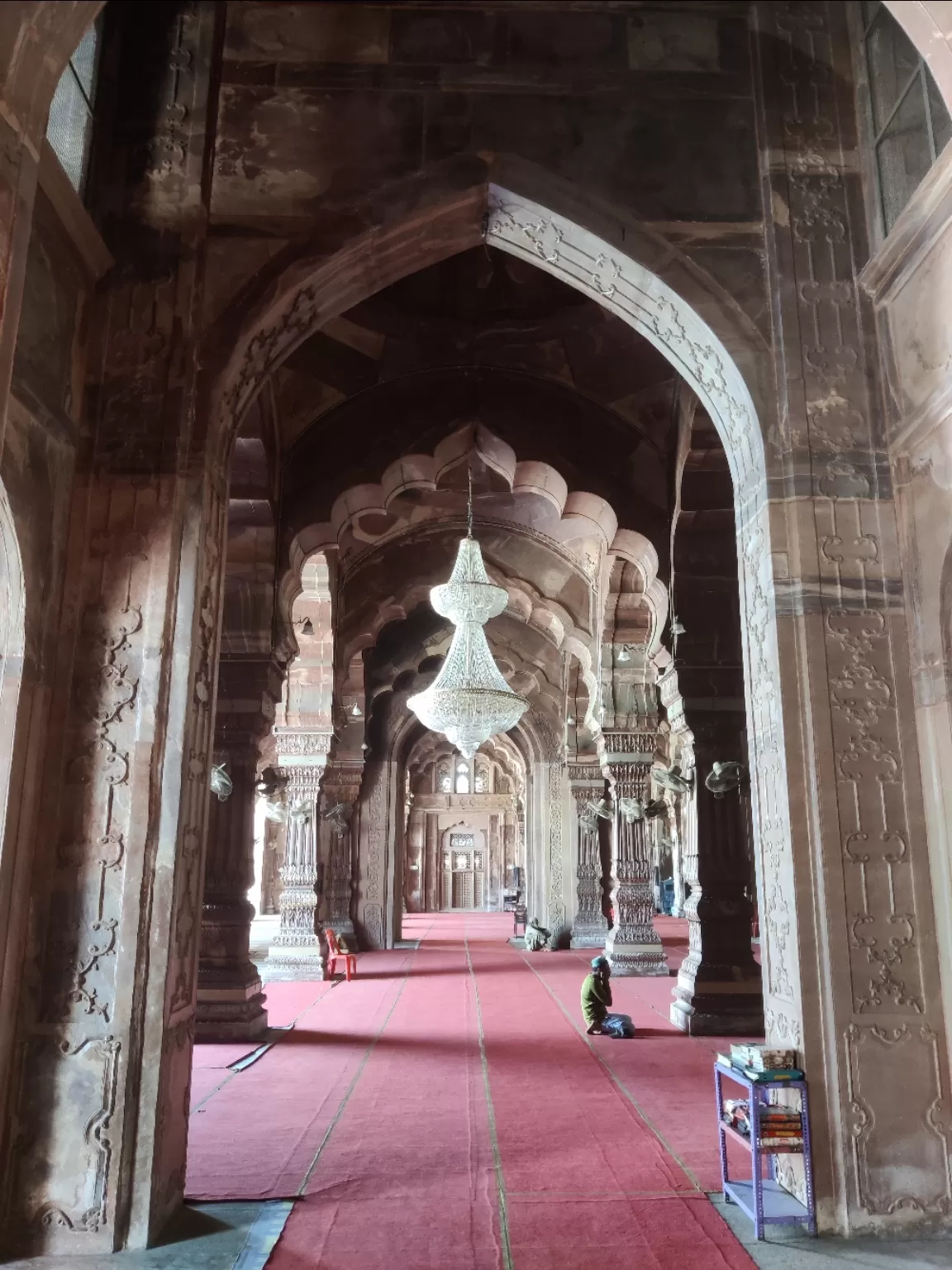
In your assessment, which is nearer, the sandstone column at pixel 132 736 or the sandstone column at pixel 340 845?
the sandstone column at pixel 132 736

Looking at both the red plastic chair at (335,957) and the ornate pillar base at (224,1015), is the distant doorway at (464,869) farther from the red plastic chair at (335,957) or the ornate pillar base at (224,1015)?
the ornate pillar base at (224,1015)

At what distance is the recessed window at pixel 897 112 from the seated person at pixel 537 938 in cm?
1407

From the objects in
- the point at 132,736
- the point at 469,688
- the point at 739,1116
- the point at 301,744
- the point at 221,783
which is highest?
the point at 469,688

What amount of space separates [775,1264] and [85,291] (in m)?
5.30

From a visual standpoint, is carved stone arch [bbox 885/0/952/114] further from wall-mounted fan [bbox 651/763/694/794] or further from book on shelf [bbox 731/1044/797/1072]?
wall-mounted fan [bbox 651/763/694/794]

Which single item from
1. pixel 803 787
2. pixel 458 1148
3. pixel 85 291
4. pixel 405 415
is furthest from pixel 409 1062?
pixel 85 291

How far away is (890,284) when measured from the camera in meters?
4.81

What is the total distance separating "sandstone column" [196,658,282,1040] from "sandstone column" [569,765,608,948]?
8.70m

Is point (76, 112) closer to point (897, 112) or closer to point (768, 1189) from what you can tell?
point (897, 112)

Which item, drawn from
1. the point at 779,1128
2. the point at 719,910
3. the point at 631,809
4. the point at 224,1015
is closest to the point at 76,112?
the point at 779,1128

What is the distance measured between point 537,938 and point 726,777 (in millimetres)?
9248

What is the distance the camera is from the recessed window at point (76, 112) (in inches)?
183

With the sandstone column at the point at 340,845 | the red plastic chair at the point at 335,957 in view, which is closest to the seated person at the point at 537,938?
the sandstone column at the point at 340,845

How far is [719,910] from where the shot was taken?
881cm
